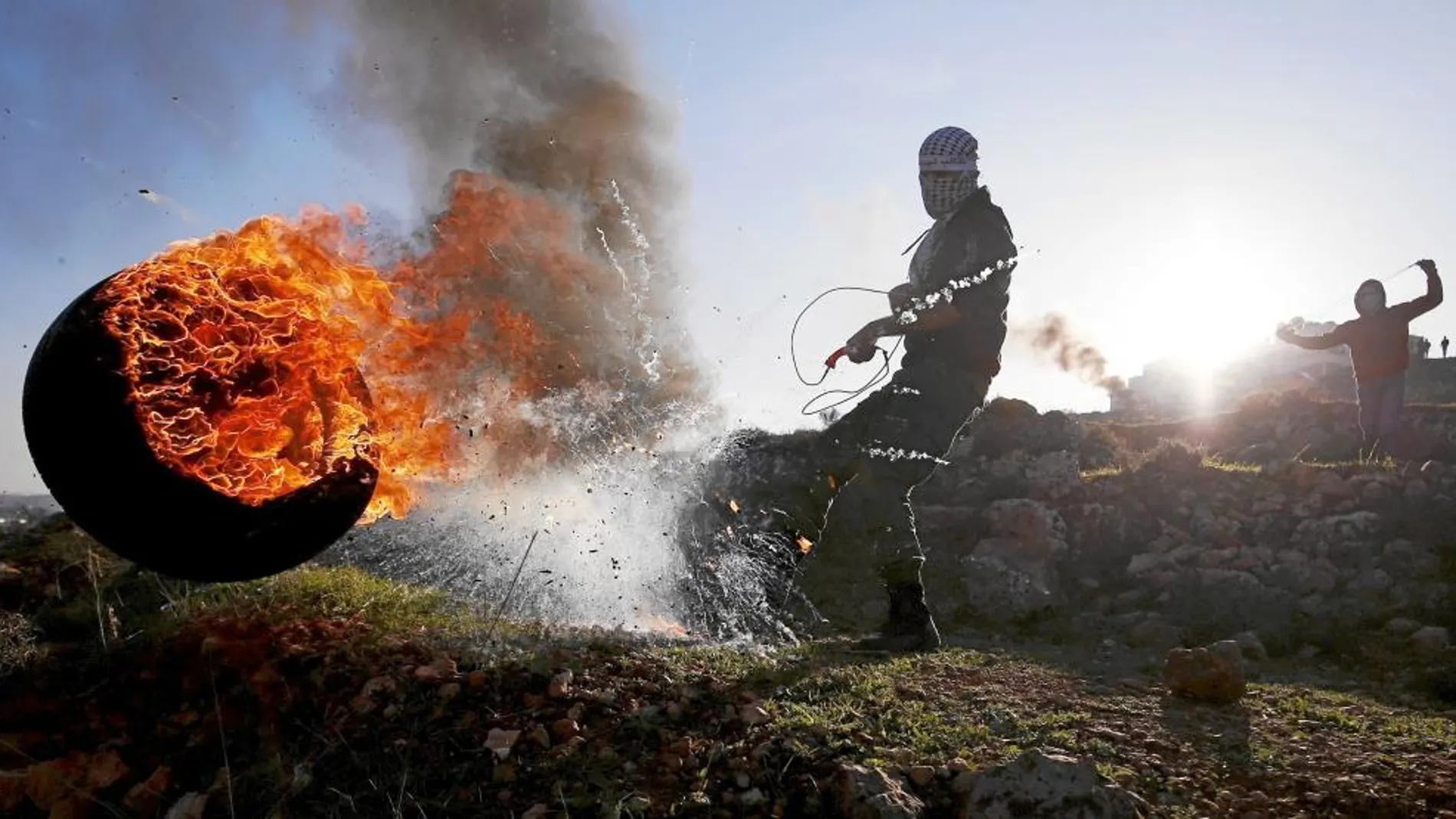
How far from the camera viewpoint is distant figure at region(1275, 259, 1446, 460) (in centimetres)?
1017

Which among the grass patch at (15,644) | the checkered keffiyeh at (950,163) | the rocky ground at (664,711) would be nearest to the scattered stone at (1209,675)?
the rocky ground at (664,711)

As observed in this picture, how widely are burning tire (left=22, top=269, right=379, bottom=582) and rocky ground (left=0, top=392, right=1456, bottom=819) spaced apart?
0.71m

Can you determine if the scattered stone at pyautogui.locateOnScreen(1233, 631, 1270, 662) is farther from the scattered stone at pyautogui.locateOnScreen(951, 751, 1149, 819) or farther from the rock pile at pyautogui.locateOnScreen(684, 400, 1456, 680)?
the scattered stone at pyautogui.locateOnScreen(951, 751, 1149, 819)

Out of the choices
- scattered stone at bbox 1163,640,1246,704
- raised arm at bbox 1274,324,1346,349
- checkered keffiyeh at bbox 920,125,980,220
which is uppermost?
raised arm at bbox 1274,324,1346,349

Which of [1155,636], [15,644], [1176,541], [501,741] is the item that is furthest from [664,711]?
[1176,541]

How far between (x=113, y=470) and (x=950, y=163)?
5.11 metres

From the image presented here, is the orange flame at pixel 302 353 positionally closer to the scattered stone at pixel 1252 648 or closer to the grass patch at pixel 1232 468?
the scattered stone at pixel 1252 648

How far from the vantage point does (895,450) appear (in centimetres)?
534

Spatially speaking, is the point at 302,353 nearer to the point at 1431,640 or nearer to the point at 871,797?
the point at 871,797

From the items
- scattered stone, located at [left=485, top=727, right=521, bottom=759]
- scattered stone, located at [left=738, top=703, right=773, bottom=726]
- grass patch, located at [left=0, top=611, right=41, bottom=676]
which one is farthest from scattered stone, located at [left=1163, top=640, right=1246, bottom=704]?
grass patch, located at [left=0, top=611, right=41, bottom=676]

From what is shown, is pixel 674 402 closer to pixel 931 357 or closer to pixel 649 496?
pixel 649 496

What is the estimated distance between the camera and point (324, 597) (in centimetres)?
471

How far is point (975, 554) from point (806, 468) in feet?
13.1

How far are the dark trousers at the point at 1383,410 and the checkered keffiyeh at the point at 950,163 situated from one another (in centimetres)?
845
